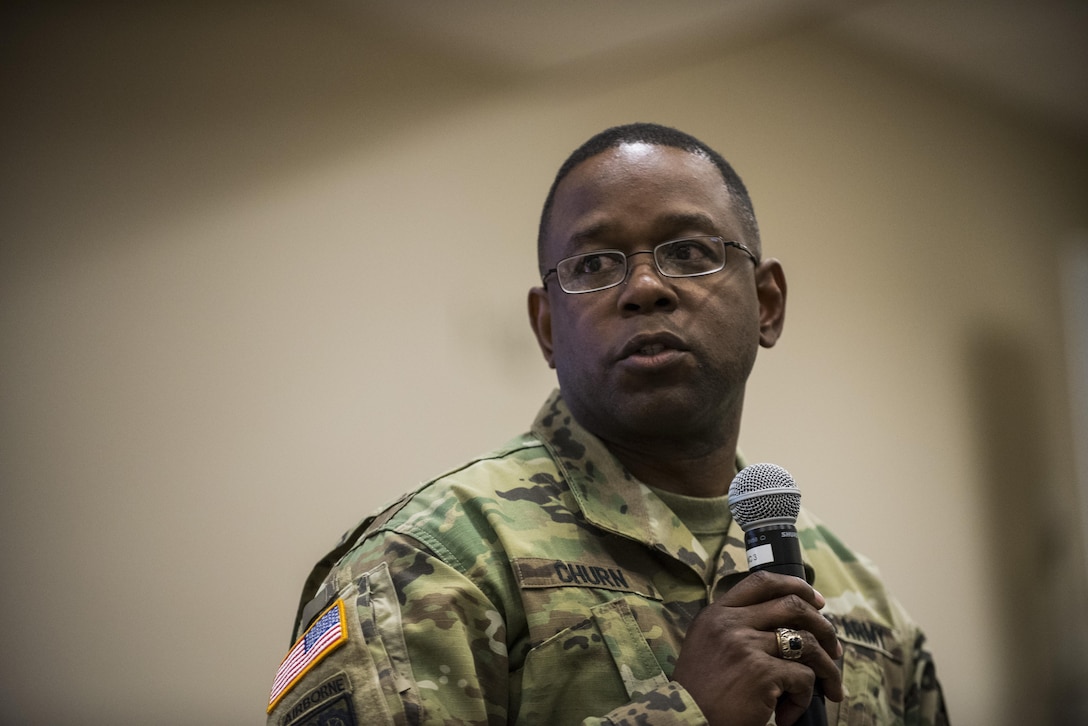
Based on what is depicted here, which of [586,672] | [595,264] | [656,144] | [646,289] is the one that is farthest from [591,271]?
[586,672]

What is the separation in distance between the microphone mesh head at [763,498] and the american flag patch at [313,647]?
0.48 metres

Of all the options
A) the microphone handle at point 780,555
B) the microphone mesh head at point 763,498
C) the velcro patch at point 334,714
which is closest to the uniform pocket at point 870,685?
the microphone handle at point 780,555

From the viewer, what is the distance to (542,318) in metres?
1.63

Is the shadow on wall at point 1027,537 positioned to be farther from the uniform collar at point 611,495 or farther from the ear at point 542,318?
the uniform collar at point 611,495

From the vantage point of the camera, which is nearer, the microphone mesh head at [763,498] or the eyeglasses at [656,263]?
the microphone mesh head at [763,498]

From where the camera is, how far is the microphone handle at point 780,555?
1038 millimetres

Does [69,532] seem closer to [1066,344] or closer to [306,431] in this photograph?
[306,431]

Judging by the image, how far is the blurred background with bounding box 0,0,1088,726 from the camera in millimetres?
2113

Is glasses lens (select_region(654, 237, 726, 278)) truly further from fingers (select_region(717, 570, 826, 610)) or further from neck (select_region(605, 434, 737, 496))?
fingers (select_region(717, 570, 826, 610))

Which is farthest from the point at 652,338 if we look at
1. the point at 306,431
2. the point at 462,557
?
the point at 306,431

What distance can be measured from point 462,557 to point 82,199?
1562 millimetres

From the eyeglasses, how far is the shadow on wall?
2579 mm

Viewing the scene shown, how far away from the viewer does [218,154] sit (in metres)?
2.38

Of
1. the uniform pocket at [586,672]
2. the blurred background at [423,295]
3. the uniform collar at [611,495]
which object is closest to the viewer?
the uniform pocket at [586,672]
